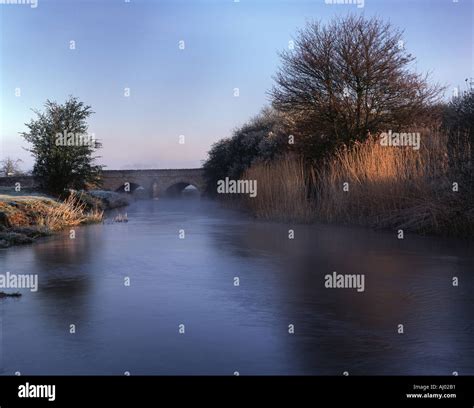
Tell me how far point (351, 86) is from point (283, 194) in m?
6.25

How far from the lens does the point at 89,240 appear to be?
45.6ft

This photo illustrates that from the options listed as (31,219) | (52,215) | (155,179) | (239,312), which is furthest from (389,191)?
(155,179)

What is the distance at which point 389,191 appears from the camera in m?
16.1

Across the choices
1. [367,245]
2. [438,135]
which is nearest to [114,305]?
[367,245]

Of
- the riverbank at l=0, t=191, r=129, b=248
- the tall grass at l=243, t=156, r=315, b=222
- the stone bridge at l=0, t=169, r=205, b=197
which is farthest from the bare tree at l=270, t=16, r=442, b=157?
the stone bridge at l=0, t=169, r=205, b=197

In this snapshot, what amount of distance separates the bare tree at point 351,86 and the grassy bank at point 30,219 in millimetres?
9886

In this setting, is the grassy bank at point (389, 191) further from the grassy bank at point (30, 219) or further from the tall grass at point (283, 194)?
the grassy bank at point (30, 219)

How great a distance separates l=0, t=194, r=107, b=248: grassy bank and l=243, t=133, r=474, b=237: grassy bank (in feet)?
21.5

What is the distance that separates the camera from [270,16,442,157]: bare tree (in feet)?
77.1
